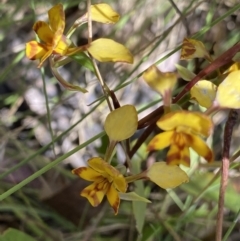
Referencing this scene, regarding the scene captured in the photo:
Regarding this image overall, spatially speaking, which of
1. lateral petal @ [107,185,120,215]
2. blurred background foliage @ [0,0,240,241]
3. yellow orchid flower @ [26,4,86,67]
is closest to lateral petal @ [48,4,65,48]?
yellow orchid flower @ [26,4,86,67]

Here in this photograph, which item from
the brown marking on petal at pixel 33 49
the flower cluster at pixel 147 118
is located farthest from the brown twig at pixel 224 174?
the brown marking on petal at pixel 33 49

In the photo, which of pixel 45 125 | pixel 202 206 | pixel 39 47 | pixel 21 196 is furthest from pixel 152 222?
pixel 39 47

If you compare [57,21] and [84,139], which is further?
[84,139]

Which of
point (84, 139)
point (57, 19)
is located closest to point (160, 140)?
point (57, 19)

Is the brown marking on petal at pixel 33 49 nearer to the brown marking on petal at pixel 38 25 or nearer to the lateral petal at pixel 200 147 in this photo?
the brown marking on petal at pixel 38 25

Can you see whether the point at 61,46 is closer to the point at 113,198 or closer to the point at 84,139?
the point at 113,198
